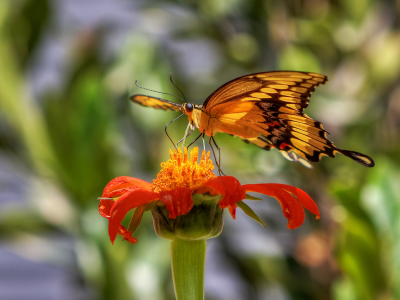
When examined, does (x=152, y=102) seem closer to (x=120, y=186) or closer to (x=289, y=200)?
(x=120, y=186)

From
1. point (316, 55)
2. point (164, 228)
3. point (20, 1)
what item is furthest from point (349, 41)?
point (164, 228)

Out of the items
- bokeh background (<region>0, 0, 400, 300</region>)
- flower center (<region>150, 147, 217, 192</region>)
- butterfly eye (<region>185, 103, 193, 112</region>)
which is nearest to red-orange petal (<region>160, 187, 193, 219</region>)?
flower center (<region>150, 147, 217, 192</region>)

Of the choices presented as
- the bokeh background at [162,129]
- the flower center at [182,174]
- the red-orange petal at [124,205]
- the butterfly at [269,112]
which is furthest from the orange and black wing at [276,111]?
the bokeh background at [162,129]

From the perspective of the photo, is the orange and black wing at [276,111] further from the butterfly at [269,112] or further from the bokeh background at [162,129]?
the bokeh background at [162,129]

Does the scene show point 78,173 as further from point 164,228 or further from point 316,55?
point 316,55

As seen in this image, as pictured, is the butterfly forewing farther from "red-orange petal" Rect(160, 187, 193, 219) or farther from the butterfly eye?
"red-orange petal" Rect(160, 187, 193, 219)

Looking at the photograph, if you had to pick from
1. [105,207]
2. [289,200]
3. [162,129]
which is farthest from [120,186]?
[162,129]
